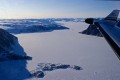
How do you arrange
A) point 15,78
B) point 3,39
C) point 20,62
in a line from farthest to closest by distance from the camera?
point 3,39 → point 20,62 → point 15,78

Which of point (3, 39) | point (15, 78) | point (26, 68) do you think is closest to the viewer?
point (15, 78)

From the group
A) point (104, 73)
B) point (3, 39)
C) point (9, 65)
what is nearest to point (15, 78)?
point (9, 65)

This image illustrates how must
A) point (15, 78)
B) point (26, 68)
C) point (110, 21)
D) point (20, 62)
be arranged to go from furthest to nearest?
1. point (20, 62)
2. point (26, 68)
3. point (15, 78)
4. point (110, 21)

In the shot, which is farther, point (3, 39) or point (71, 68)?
point (3, 39)

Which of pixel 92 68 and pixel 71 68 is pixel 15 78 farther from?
pixel 92 68

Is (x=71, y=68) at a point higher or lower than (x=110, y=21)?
lower

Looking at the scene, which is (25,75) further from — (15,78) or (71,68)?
(71,68)

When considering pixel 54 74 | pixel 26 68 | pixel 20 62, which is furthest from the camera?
pixel 20 62

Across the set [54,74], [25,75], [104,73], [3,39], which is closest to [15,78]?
[25,75]

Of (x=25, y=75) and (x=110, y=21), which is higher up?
(x=110, y=21)
